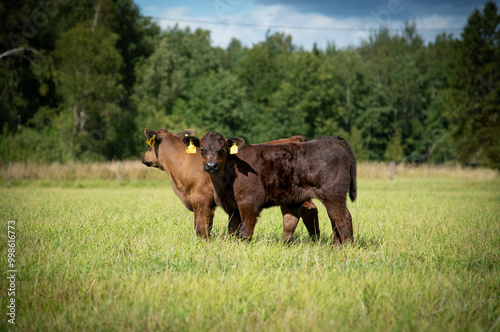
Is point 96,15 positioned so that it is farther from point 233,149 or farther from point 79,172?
point 233,149

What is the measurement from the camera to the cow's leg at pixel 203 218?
22.2ft

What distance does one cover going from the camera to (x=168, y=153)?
25.0 ft

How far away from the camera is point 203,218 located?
6.84m

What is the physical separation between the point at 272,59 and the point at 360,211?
171ft

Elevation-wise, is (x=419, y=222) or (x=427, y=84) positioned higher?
(x=427, y=84)

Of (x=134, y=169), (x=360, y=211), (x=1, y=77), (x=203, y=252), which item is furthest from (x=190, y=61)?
(x=203, y=252)

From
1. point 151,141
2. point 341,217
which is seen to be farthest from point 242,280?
point 151,141

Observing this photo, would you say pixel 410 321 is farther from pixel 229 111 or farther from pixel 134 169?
pixel 229 111

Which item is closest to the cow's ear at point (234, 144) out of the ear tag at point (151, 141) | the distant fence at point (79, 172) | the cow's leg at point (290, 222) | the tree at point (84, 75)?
the cow's leg at point (290, 222)

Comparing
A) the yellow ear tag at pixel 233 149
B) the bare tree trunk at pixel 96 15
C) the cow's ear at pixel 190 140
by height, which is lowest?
the yellow ear tag at pixel 233 149

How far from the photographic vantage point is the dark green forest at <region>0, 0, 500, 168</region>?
109 ft

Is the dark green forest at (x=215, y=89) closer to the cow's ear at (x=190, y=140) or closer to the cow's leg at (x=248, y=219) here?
the cow's ear at (x=190, y=140)

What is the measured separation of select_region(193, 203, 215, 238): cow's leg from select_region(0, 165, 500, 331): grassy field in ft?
0.60

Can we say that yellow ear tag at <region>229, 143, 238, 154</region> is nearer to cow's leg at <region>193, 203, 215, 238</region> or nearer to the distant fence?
cow's leg at <region>193, 203, 215, 238</region>
